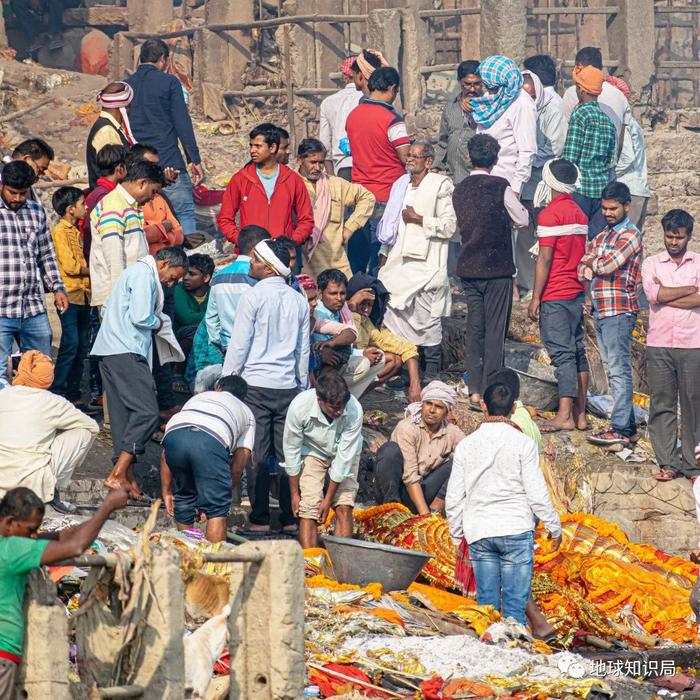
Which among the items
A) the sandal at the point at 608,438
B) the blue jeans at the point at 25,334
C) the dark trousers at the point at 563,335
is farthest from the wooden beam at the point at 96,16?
the blue jeans at the point at 25,334

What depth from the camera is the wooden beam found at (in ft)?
70.0

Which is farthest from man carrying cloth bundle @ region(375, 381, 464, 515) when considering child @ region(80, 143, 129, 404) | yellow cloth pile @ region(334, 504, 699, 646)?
child @ region(80, 143, 129, 404)

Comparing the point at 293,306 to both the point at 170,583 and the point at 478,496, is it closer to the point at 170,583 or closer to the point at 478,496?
the point at 478,496

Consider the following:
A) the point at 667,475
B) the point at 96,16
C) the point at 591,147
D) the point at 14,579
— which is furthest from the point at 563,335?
the point at 96,16

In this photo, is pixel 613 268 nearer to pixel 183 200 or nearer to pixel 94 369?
pixel 183 200

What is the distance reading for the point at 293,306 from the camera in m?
10.9

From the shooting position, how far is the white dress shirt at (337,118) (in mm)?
14281

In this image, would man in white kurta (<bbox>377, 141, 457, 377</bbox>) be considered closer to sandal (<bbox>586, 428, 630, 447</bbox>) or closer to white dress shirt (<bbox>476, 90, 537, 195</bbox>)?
white dress shirt (<bbox>476, 90, 537, 195</bbox>)

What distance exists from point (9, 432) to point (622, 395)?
17.4ft

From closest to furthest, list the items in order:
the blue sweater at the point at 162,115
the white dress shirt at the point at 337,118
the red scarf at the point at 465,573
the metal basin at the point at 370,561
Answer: the metal basin at the point at 370,561
the red scarf at the point at 465,573
the blue sweater at the point at 162,115
the white dress shirt at the point at 337,118

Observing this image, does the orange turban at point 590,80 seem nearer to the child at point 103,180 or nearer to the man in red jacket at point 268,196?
A: the man in red jacket at point 268,196

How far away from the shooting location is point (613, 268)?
12500 mm

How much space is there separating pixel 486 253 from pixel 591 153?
7.23 ft

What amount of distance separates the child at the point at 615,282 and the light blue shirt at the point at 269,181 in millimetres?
2461
